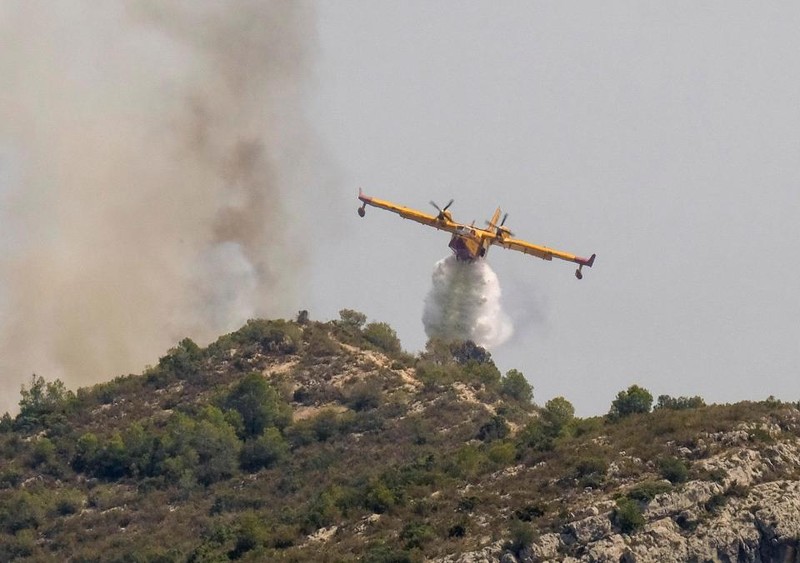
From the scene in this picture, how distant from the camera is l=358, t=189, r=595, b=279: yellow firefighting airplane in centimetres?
18150

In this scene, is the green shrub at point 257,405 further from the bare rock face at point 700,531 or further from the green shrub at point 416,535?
the bare rock face at point 700,531

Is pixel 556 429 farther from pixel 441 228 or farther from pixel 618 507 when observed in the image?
pixel 441 228

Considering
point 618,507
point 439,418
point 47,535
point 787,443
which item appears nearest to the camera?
point 618,507

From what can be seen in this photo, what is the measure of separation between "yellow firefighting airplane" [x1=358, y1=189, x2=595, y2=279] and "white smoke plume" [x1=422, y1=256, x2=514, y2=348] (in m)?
4.16

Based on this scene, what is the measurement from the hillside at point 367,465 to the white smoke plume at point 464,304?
1731 millimetres

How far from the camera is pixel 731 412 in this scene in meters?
134

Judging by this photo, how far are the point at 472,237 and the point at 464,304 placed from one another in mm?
10659

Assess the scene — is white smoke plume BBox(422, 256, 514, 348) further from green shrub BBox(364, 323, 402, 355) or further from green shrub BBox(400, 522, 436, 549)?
green shrub BBox(400, 522, 436, 549)

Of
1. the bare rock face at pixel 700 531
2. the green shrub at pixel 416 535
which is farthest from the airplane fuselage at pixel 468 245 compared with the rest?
the bare rock face at pixel 700 531

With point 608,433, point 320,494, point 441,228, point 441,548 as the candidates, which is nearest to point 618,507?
point 441,548

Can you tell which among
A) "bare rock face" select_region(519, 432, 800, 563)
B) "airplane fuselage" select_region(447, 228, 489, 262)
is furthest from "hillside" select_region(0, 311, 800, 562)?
"airplane fuselage" select_region(447, 228, 489, 262)

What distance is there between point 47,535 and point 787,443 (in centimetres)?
5770

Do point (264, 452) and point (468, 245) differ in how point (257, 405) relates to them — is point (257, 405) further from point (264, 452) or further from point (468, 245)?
point (468, 245)

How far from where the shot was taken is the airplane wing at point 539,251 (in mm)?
182250
